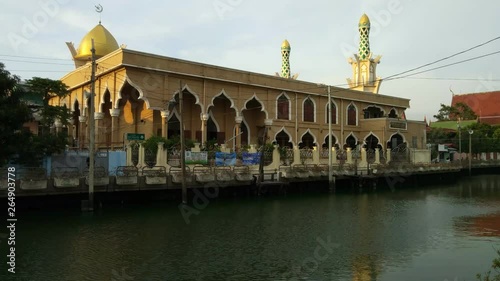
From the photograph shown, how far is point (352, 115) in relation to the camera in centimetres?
4234

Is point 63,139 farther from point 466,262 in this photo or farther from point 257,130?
point 257,130

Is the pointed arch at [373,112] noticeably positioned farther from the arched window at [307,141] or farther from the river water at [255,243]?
the river water at [255,243]

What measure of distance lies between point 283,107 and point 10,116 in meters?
23.3

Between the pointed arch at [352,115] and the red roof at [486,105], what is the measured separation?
34.4 m

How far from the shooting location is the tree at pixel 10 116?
1617 centimetres

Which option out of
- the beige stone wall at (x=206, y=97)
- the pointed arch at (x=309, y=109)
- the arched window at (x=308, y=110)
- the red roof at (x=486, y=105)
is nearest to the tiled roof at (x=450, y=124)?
the red roof at (x=486, y=105)

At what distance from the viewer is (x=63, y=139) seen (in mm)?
18828

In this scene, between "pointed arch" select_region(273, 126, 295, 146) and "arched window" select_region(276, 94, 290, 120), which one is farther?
"arched window" select_region(276, 94, 290, 120)

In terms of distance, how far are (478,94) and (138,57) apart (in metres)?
64.5

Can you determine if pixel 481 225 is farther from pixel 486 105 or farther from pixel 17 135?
pixel 486 105

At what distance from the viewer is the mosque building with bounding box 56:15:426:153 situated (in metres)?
27.6

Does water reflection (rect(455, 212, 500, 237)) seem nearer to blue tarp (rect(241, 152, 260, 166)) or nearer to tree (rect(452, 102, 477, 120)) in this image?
blue tarp (rect(241, 152, 260, 166))

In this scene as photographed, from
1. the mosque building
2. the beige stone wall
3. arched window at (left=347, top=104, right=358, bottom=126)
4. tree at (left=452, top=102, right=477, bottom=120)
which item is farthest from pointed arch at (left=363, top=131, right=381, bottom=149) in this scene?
tree at (left=452, top=102, right=477, bottom=120)

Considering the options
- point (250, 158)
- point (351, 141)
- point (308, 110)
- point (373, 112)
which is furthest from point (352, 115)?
point (250, 158)
